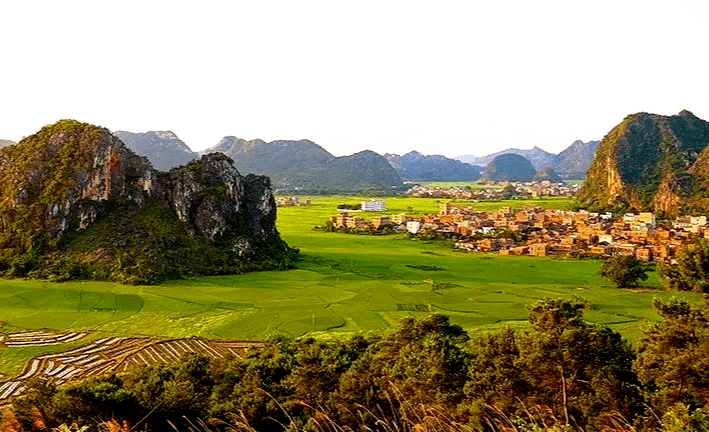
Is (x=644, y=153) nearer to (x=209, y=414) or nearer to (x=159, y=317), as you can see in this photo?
(x=159, y=317)

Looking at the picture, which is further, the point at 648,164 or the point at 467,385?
the point at 648,164

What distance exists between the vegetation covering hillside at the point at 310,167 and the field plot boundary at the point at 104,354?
110 m

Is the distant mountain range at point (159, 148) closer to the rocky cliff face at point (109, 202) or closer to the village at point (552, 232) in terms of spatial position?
the village at point (552, 232)

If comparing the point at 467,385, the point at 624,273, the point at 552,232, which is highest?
the point at 467,385

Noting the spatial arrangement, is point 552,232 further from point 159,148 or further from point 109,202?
point 159,148

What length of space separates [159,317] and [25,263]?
13791 mm

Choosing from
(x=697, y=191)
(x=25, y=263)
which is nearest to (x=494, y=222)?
(x=697, y=191)

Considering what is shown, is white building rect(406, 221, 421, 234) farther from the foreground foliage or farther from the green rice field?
the foreground foliage

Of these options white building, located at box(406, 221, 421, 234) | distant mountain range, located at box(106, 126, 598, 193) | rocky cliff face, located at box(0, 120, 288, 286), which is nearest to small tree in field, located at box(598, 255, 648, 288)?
rocky cliff face, located at box(0, 120, 288, 286)

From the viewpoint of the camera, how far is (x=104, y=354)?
20.0m

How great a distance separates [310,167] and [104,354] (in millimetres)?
134831

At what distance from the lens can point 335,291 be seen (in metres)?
30.4

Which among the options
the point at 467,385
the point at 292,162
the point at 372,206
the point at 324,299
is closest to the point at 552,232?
the point at 324,299

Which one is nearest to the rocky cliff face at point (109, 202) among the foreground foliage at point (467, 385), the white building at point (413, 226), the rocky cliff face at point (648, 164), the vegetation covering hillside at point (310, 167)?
the white building at point (413, 226)
